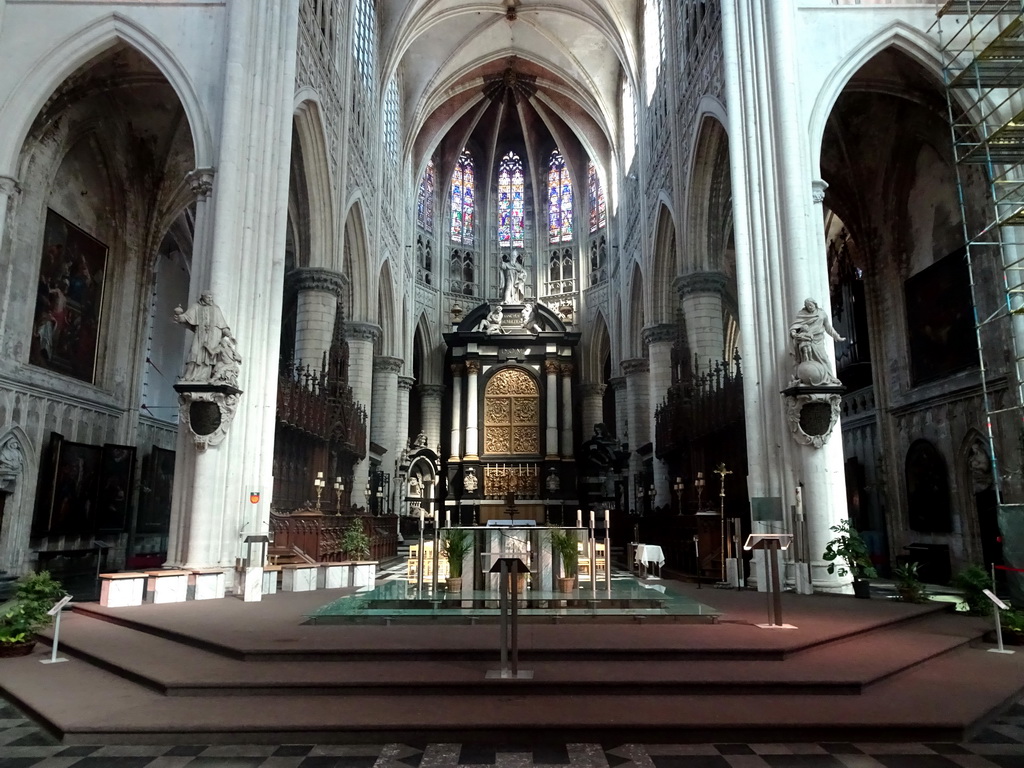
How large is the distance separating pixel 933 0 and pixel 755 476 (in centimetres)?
1011

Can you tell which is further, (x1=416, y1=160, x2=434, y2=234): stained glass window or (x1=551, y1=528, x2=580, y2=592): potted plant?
(x1=416, y1=160, x2=434, y2=234): stained glass window

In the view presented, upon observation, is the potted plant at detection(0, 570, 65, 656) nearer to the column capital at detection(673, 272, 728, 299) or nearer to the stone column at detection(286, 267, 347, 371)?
the stone column at detection(286, 267, 347, 371)

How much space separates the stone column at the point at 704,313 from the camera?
18.2 metres

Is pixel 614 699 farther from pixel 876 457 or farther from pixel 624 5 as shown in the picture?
pixel 624 5

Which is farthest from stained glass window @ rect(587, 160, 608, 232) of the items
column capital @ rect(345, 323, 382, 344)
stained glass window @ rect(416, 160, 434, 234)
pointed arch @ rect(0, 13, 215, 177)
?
pointed arch @ rect(0, 13, 215, 177)

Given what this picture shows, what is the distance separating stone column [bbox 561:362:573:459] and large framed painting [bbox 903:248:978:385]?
15621 mm

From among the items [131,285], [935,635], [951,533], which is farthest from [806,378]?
[131,285]

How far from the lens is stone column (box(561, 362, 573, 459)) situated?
3058cm

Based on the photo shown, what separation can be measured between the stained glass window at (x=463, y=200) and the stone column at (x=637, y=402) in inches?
536

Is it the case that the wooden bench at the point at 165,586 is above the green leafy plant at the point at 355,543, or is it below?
below

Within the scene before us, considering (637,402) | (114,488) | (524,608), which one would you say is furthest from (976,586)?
(637,402)

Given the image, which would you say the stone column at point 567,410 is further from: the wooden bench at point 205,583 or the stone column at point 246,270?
the wooden bench at point 205,583

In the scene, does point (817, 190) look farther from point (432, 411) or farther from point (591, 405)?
point (432, 411)

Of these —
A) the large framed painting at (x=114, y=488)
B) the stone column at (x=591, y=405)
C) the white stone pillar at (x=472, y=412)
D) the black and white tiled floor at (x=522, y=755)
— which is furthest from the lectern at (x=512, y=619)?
the stone column at (x=591, y=405)
